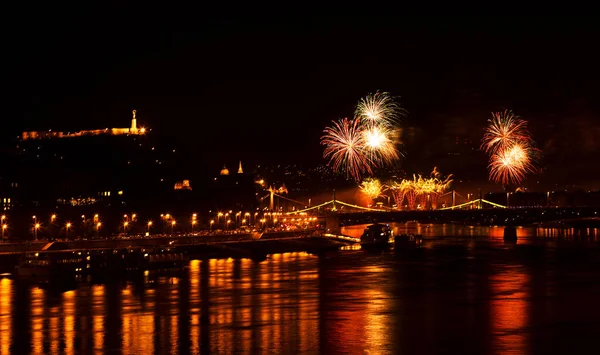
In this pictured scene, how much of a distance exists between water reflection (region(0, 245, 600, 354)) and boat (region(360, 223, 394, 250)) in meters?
20.2

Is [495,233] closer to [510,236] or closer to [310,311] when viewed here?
[510,236]

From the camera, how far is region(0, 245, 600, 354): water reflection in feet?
85.8

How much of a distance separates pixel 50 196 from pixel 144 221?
33.0ft

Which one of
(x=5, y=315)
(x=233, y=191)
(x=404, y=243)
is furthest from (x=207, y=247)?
(x=233, y=191)

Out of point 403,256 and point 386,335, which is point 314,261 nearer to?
point 403,256

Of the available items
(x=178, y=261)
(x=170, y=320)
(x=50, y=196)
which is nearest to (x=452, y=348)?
(x=170, y=320)

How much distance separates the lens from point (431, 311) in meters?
33.2

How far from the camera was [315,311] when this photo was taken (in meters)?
32.8

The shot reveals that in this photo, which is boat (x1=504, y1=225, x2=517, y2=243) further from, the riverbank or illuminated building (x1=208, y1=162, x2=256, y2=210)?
illuminated building (x1=208, y1=162, x2=256, y2=210)

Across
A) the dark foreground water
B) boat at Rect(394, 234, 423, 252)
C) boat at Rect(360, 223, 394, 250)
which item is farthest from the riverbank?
boat at Rect(394, 234, 423, 252)

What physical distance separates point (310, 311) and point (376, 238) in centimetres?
4218

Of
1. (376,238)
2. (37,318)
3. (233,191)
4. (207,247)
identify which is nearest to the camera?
(37,318)

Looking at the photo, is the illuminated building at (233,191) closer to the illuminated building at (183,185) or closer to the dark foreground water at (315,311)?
the illuminated building at (183,185)

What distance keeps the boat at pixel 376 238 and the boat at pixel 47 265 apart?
29.4 m
